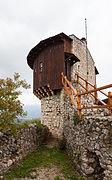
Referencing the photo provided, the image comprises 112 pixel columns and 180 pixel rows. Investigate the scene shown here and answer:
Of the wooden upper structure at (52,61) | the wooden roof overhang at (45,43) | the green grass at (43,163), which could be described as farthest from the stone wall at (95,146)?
the wooden roof overhang at (45,43)

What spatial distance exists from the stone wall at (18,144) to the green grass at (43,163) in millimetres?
344

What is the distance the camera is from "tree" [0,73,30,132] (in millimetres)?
5336

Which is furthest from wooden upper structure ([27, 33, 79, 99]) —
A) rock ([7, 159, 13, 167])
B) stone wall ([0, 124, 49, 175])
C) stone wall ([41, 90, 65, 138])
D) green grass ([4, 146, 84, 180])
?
rock ([7, 159, 13, 167])

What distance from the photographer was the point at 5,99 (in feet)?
18.1

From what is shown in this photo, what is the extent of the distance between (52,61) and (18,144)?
22.8ft

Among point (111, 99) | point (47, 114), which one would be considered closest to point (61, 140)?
point (47, 114)

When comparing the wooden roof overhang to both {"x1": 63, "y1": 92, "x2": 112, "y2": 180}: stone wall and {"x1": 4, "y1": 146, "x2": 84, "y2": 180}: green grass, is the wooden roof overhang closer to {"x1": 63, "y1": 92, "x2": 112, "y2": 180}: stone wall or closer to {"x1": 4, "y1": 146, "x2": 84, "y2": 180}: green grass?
{"x1": 63, "y1": 92, "x2": 112, "y2": 180}: stone wall

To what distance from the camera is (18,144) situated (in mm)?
6887

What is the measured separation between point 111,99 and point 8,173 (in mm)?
5737

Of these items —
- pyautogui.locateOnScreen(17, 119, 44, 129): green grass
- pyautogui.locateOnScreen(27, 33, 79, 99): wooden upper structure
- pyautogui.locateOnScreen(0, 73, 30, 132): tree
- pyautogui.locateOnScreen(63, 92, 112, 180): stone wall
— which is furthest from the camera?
pyautogui.locateOnScreen(27, 33, 79, 99): wooden upper structure

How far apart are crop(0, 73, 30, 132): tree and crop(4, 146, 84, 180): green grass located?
2008mm

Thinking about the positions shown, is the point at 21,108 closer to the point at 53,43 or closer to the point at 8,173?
the point at 8,173

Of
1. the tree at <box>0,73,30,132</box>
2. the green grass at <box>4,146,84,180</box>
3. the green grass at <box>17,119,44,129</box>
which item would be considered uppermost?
the tree at <box>0,73,30,132</box>

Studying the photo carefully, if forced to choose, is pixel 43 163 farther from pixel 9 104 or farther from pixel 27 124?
pixel 9 104
